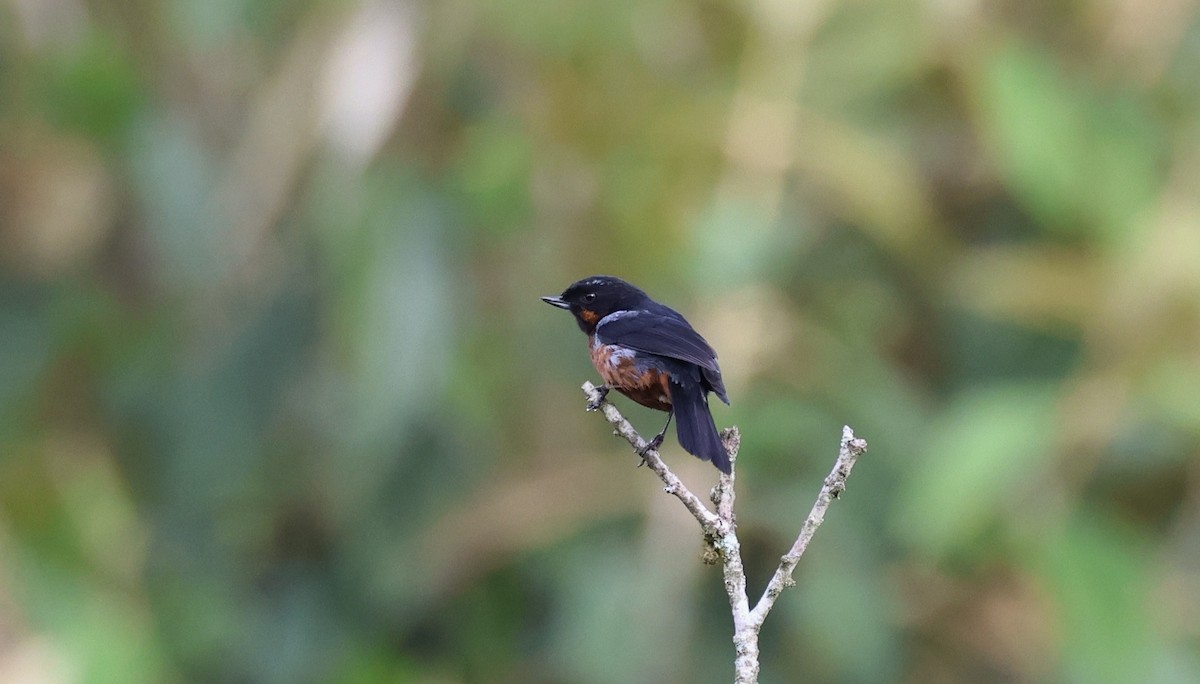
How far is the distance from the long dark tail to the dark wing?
0.04 meters

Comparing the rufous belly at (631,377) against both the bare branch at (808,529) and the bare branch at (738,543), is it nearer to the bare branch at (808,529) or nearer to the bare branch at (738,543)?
the bare branch at (738,543)

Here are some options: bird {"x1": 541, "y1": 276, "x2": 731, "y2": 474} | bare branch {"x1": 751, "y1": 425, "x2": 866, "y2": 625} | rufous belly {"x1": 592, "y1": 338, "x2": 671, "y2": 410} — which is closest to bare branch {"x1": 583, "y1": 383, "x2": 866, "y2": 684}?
bare branch {"x1": 751, "y1": 425, "x2": 866, "y2": 625}

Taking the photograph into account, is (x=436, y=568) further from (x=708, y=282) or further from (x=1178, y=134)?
(x=1178, y=134)

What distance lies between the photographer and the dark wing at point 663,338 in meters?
2.76

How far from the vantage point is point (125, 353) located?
709 cm

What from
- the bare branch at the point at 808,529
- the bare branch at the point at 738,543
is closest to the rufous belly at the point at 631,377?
the bare branch at the point at 738,543

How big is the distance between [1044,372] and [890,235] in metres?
1.16

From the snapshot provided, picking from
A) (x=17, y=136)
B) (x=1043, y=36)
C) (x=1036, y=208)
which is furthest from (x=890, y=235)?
(x=17, y=136)

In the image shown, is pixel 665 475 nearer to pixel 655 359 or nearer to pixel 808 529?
pixel 808 529

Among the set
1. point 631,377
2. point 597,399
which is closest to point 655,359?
point 631,377

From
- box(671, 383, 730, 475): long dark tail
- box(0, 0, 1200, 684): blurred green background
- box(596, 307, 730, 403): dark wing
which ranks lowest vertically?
box(0, 0, 1200, 684): blurred green background

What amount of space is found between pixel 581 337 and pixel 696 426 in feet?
11.0

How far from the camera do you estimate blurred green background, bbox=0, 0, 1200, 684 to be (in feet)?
18.2

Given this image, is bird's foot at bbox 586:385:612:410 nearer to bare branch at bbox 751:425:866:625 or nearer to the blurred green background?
bare branch at bbox 751:425:866:625
